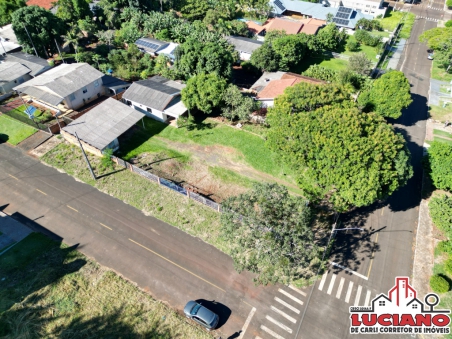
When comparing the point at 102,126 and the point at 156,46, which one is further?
the point at 156,46

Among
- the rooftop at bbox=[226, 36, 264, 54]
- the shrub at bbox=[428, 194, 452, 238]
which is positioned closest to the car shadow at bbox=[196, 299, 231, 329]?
the shrub at bbox=[428, 194, 452, 238]

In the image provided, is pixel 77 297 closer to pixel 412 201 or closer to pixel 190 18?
pixel 412 201

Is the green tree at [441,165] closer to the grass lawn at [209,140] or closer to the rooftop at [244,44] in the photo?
the grass lawn at [209,140]

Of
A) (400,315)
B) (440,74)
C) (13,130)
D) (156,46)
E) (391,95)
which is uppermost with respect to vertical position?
(391,95)

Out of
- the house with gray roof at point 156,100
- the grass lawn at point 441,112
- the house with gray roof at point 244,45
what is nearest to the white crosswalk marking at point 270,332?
the house with gray roof at point 156,100

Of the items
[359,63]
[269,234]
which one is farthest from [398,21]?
[269,234]

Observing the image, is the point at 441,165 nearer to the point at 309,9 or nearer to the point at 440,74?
the point at 440,74

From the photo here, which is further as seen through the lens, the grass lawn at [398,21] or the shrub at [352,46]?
the grass lawn at [398,21]
